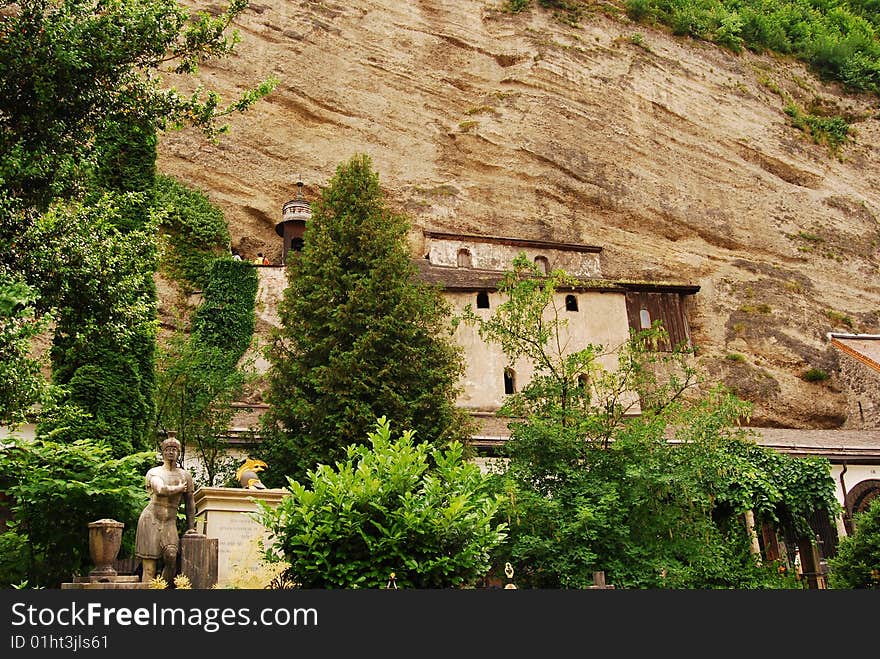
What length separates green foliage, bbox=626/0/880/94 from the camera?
42.8 meters

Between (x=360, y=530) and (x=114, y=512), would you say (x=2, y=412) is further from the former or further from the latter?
(x=360, y=530)

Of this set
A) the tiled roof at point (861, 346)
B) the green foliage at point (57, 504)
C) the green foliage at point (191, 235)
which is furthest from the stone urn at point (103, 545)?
the tiled roof at point (861, 346)

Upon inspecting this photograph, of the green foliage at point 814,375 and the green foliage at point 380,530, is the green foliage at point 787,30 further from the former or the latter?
the green foliage at point 380,530

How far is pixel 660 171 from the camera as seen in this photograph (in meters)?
37.0

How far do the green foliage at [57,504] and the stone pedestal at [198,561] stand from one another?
195 centimetres

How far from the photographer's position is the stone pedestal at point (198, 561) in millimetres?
10633

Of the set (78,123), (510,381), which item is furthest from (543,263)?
(78,123)

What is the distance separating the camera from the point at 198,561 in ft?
35.2

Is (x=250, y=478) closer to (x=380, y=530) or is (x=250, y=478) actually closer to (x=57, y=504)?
(x=57, y=504)

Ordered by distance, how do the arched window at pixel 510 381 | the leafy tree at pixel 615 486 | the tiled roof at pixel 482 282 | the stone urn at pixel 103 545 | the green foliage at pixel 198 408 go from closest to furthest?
the stone urn at pixel 103 545 < the leafy tree at pixel 615 486 < the green foliage at pixel 198 408 < the arched window at pixel 510 381 < the tiled roof at pixel 482 282

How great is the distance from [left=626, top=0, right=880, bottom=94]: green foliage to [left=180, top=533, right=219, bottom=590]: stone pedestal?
1560 inches

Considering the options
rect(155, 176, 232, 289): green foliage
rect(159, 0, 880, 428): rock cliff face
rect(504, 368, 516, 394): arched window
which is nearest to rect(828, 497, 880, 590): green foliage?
rect(504, 368, 516, 394): arched window

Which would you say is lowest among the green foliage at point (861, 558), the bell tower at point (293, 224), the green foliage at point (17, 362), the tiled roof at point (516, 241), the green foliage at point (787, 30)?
the green foliage at point (861, 558)

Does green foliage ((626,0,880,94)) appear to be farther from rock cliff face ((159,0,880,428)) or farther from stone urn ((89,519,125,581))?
stone urn ((89,519,125,581))
